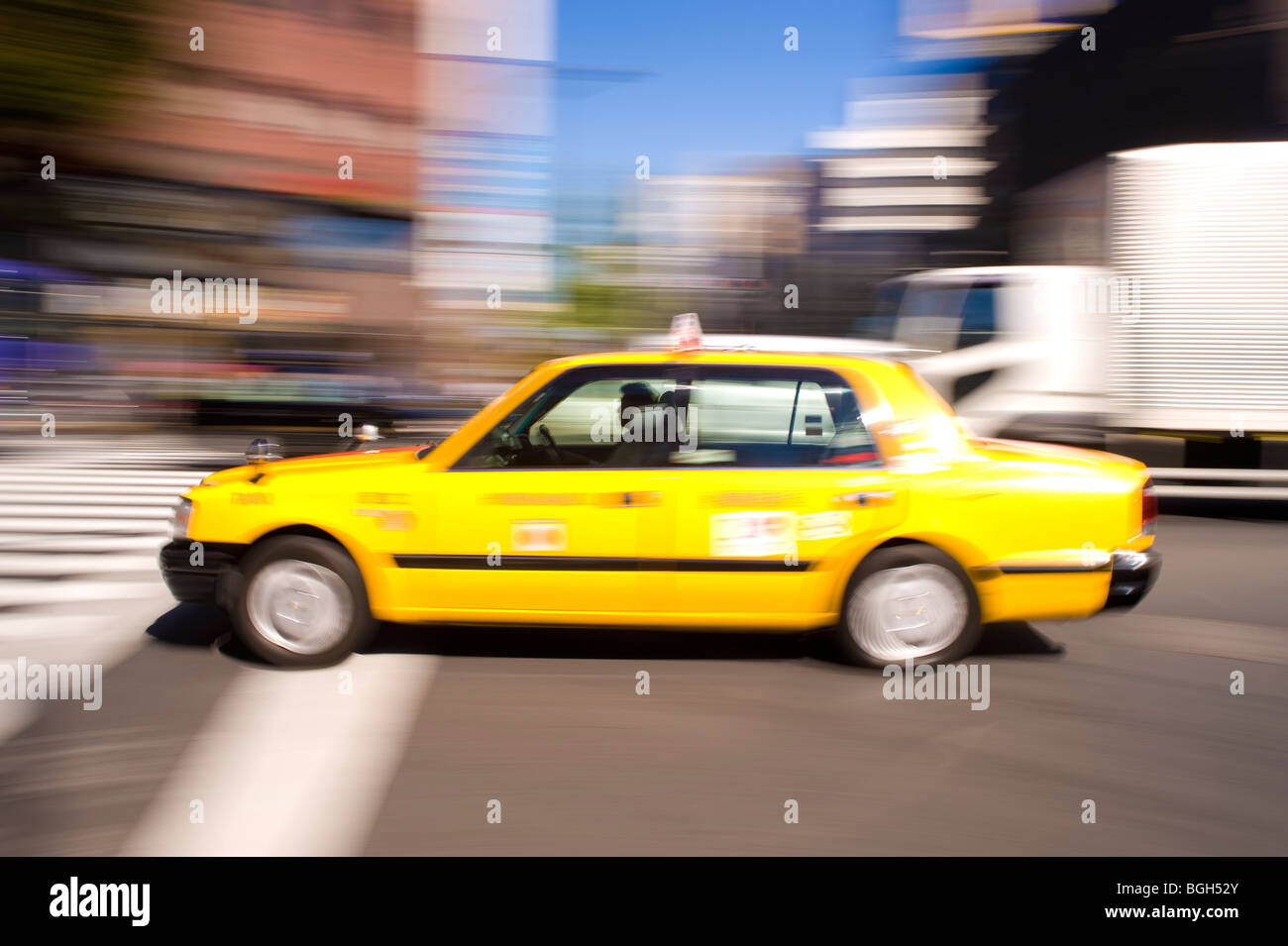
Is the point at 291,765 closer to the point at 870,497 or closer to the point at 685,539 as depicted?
the point at 685,539

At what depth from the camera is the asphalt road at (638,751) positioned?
3600mm

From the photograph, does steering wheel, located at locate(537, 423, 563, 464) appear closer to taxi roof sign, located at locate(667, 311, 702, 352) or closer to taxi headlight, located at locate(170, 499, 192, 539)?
taxi roof sign, located at locate(667, 311, 702, 352)

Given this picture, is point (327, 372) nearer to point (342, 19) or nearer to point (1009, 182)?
point (342, 19)

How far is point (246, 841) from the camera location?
3.48 m

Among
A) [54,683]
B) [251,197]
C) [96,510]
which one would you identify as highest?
[251,197]

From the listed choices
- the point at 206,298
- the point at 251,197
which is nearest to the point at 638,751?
the point at 206,298

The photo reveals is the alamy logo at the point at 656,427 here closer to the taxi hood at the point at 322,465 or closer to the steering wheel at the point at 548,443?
the steering wheel at the point at 548,443

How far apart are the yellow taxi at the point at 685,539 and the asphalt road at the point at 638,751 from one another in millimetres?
279

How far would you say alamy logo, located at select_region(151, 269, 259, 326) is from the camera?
2075 cm

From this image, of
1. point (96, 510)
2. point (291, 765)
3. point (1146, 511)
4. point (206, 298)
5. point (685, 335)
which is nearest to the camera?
point (291, 765)

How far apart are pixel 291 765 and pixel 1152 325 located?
8533 mm
